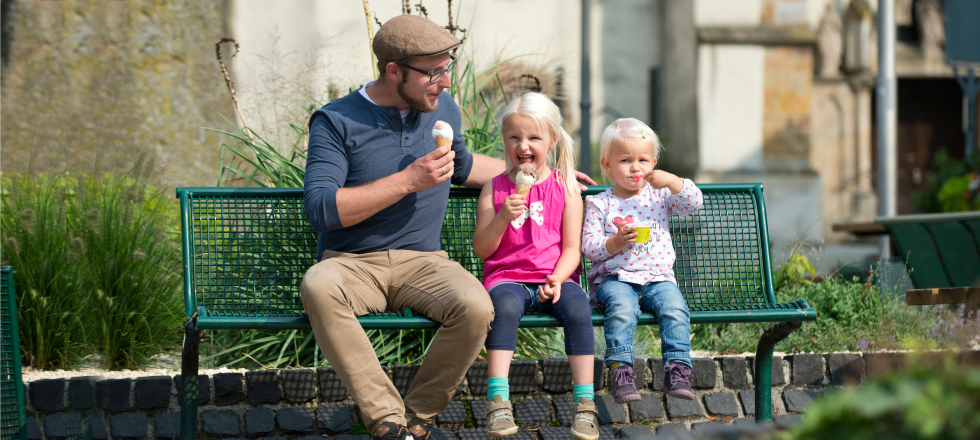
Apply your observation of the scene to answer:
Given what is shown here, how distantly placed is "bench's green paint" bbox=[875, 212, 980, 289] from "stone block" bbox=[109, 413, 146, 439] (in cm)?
399

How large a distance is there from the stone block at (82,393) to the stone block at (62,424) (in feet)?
0.12

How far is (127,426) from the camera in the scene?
123 inches

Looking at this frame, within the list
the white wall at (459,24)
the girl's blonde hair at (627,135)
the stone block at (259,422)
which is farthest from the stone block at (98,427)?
the white wall at (459,24)

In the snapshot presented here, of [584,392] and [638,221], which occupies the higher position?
[638,221]

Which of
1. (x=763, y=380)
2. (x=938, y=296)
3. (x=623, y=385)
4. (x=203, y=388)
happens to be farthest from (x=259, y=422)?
(x=938, y=296)

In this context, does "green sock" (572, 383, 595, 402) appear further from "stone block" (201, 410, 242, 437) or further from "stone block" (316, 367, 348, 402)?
"stone block" (201, 410, 242, 437)

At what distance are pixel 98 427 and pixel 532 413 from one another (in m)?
1.56

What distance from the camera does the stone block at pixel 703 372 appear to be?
341 cm

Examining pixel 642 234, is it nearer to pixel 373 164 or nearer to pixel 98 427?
pixel 373 164

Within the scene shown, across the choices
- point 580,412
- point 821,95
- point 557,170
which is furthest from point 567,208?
point 821,95

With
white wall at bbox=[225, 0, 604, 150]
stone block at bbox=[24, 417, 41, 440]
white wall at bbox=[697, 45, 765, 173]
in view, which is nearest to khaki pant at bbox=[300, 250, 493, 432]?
stone block at bbox=[24, 417, 41, 440]

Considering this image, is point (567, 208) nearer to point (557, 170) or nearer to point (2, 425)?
point (557, 170)

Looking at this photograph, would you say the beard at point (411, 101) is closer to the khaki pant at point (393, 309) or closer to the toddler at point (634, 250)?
the khaki pant at point (393, 309)

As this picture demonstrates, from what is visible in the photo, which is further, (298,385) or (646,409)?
(646,409)
